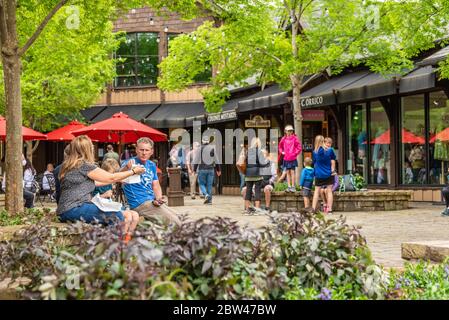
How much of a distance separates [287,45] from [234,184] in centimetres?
1056

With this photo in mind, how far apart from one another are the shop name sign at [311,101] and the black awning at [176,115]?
803cm

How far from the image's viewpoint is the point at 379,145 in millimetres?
22484

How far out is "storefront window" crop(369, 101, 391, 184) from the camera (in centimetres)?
2208

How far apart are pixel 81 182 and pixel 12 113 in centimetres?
232

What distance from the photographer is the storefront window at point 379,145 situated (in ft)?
72.4

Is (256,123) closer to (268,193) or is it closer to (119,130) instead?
(119,130)

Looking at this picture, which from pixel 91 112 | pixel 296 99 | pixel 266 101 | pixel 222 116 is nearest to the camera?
pixel 296 99

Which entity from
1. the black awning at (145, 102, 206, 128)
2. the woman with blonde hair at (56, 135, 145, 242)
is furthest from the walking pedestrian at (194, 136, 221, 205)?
the woman with blonde hair at (56, 135, 145, 242)

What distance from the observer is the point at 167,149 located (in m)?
35.1

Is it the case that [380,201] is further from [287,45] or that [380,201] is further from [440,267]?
[440,267]

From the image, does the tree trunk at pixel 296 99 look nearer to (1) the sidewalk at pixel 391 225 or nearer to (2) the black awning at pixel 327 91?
(2) the black awning at pixel 327 91

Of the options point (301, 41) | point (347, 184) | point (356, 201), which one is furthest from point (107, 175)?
point (301, 41)

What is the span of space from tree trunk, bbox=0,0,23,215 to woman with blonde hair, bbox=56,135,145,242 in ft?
5.82

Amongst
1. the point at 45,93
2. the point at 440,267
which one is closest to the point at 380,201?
the point at 440,267
